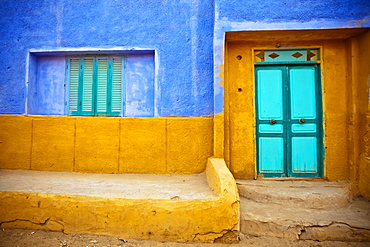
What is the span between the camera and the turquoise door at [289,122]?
4.29 metres

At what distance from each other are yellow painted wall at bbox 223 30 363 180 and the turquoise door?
14 cm

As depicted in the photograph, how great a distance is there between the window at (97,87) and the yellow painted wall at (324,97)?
2287mm

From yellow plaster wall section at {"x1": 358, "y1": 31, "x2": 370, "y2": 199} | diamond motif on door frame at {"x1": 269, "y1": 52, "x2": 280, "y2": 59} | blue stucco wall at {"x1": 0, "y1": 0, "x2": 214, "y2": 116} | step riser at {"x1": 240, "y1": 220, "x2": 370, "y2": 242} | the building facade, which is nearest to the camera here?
step riser at {"x1": 240, "y1": 220, "x2": 370, "y2": 242}

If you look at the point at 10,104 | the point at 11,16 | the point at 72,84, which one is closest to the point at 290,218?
the point at 72,84

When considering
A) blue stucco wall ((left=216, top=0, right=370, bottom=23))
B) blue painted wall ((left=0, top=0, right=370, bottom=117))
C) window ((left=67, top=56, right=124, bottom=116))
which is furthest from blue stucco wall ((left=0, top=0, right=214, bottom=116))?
blue stucco wall ((left=216, top=0, right=370, bottom=23))

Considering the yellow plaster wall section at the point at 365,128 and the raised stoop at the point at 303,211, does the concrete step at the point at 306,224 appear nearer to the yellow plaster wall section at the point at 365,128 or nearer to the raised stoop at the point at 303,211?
the raised stoop at the point at 303,211

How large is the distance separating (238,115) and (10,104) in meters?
4.68

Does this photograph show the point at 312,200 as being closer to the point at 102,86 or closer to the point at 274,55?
the point at 274,55

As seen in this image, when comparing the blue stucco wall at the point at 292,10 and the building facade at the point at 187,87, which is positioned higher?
the blue stucco wall at the point at 292,10

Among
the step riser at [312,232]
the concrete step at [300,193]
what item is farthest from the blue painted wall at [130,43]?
the step riser at [312,232]

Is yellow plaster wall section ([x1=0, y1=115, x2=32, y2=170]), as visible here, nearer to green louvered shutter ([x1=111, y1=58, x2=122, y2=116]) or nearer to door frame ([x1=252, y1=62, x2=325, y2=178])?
green louvered shutter ([x1=111, y1=58, x2=122, y2=116])

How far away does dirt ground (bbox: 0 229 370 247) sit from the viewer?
269cm

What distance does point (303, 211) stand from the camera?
10.7ft

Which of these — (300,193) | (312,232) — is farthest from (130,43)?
(312,232)
